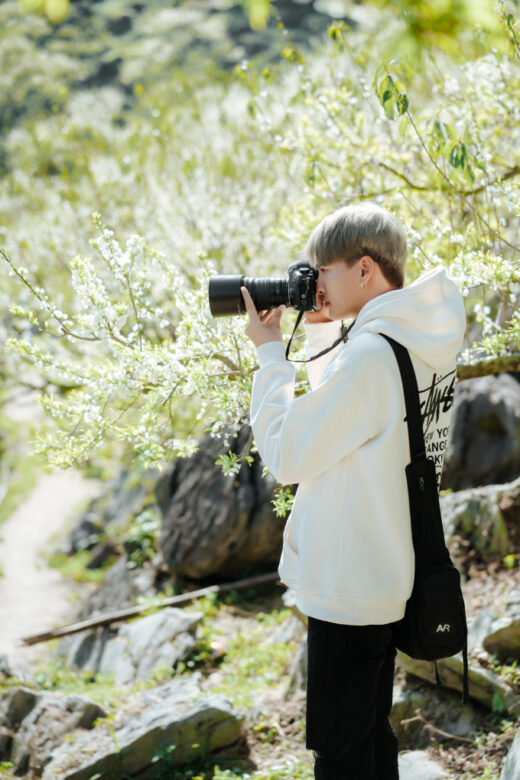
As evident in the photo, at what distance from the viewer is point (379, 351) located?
1662mm

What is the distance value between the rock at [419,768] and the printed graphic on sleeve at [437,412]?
5.21ft

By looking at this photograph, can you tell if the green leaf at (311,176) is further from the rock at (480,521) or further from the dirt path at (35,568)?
the dirt path at (35,568)

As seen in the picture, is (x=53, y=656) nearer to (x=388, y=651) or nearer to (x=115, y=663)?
(x=115, y=663)

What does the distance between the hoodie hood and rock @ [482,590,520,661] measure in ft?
7.13

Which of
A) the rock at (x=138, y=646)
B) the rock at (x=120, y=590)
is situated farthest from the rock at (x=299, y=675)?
the rock at (x=120, y=590)

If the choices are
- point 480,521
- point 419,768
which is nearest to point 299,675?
point 419,768

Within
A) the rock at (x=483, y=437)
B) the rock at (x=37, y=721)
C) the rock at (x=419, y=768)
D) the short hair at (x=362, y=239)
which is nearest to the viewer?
the short hair at (x=362, y=239)

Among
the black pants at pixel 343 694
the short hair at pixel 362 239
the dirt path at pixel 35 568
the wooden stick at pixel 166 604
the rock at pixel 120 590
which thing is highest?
the short hair at pixel 362 239

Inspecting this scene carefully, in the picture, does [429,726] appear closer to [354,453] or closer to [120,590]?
[354,453]

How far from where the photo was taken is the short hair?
5.81 ft

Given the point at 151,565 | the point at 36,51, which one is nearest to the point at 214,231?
the point at 151,565

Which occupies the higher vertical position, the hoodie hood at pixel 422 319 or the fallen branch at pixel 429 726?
the hoodie hood at pixel 422 319

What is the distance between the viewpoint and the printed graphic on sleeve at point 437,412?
181 cm

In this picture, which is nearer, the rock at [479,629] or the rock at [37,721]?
the rock at [479,629]
